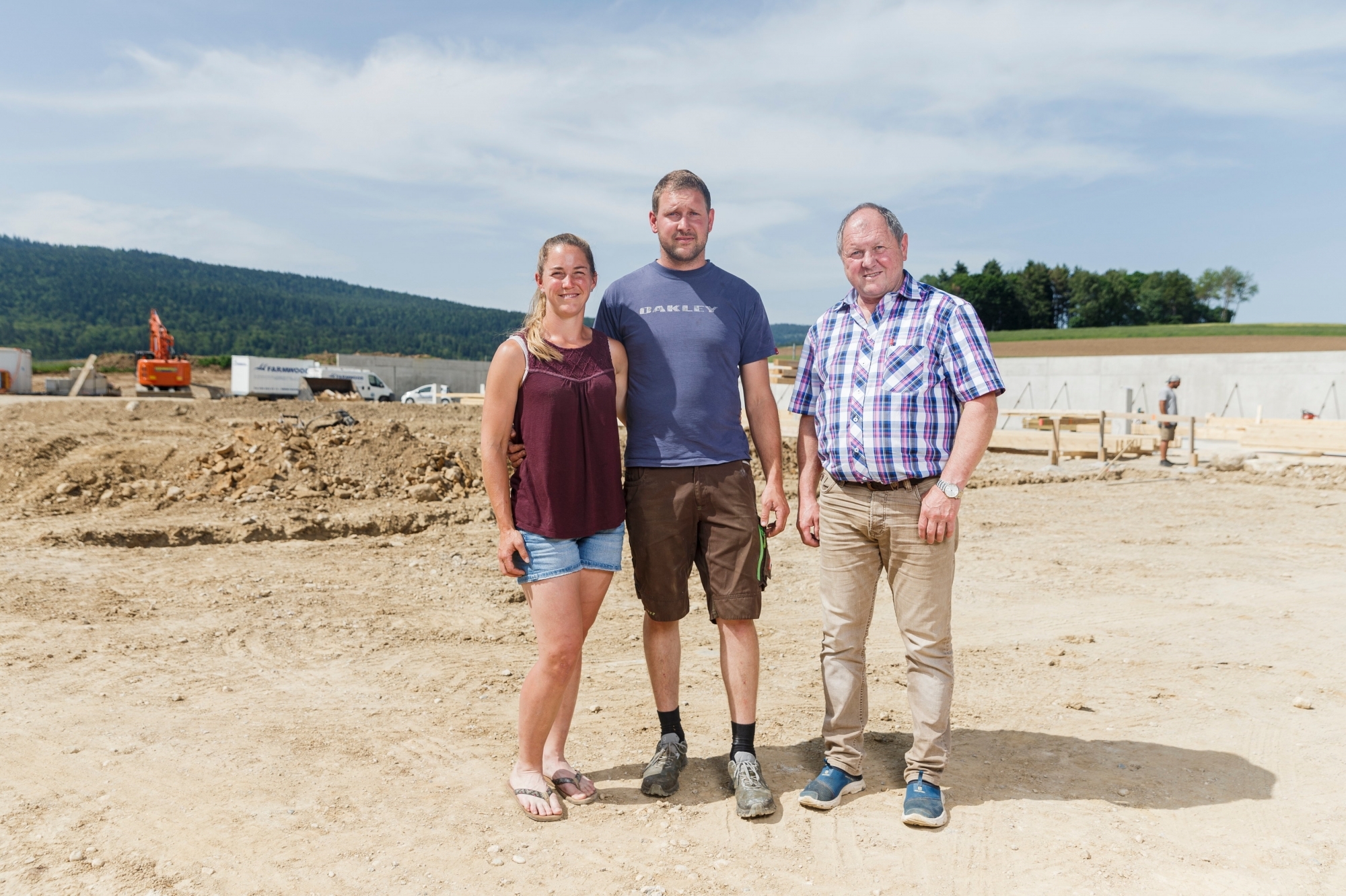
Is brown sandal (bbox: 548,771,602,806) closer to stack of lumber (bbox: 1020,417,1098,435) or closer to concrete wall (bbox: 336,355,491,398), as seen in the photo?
stack of lumber (bbox: 1020,417,1098,435)

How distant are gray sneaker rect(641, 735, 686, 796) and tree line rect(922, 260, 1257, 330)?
85.5 meters

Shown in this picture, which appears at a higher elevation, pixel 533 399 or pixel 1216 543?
pixel 533 399

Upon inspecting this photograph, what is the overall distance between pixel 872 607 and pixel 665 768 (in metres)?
1.03

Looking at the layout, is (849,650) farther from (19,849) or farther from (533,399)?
(19,849)

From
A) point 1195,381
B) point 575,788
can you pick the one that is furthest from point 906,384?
point 1195,381

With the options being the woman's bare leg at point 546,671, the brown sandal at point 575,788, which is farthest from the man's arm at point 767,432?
the brown sandal at point 575,788

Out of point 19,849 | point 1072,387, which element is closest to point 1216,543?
point 19,849

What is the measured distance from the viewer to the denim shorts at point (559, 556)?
9.87 ft

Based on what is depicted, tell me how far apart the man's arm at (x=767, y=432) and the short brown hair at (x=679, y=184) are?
650 millimetres

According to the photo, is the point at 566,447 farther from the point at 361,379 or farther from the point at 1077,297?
the point at 1077,297

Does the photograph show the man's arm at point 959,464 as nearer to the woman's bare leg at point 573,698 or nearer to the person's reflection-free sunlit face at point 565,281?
the woman's bare leg at point 573,698

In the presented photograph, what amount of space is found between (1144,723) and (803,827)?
6.74 ft

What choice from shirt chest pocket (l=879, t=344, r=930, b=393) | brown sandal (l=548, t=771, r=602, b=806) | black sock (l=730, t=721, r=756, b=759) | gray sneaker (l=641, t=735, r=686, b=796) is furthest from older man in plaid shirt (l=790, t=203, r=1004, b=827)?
brown sandal (l=548, t=771, r=602, b=806)

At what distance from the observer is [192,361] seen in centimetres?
5862
